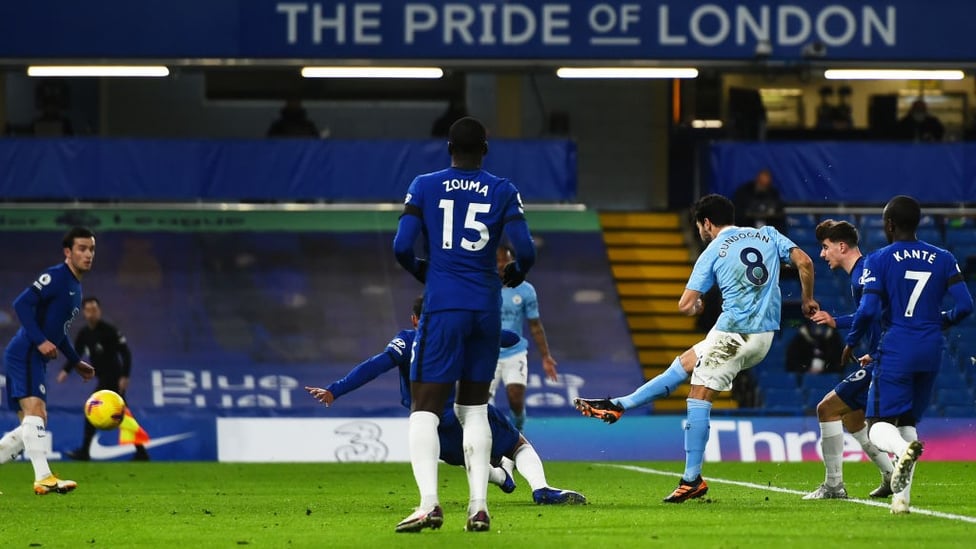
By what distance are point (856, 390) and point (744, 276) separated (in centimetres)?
120

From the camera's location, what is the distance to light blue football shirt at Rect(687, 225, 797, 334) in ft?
39.2

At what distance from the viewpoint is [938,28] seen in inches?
934

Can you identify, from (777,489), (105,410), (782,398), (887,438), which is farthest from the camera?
(782,398)

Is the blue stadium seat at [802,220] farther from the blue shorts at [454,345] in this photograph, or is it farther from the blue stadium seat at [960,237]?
the blue shorts at [454,345]

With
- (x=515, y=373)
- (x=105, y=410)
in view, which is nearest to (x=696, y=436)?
(x=105, y=410)

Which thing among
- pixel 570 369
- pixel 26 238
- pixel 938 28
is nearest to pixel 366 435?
pixel 570 369

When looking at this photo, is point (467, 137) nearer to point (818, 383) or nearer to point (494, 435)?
point (494, 435)

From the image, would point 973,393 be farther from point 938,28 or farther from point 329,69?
point 329,69

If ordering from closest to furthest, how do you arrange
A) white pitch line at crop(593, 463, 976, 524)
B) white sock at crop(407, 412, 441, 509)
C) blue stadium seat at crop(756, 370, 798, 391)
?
white sock at crop(407, 412, 441, 509), white pitch line at crop(593, 463, 976, 524), blue stadium seat at crop(756, 370, 798, 391)

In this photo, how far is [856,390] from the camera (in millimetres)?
12305

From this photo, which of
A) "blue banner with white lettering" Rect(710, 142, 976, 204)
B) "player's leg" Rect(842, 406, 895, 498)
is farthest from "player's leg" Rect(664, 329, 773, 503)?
"blue banner with white lettering" Rect(710, 142, 976, 204)

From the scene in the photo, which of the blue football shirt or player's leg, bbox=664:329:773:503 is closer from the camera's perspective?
the blue football shirt

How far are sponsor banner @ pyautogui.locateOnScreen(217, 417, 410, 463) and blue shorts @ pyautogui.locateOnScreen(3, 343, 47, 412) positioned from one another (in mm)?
7172

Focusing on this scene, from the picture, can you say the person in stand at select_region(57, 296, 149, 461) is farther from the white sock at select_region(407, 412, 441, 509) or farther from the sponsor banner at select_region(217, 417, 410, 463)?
the white sock at select_region(407, 412, 441, 509)
